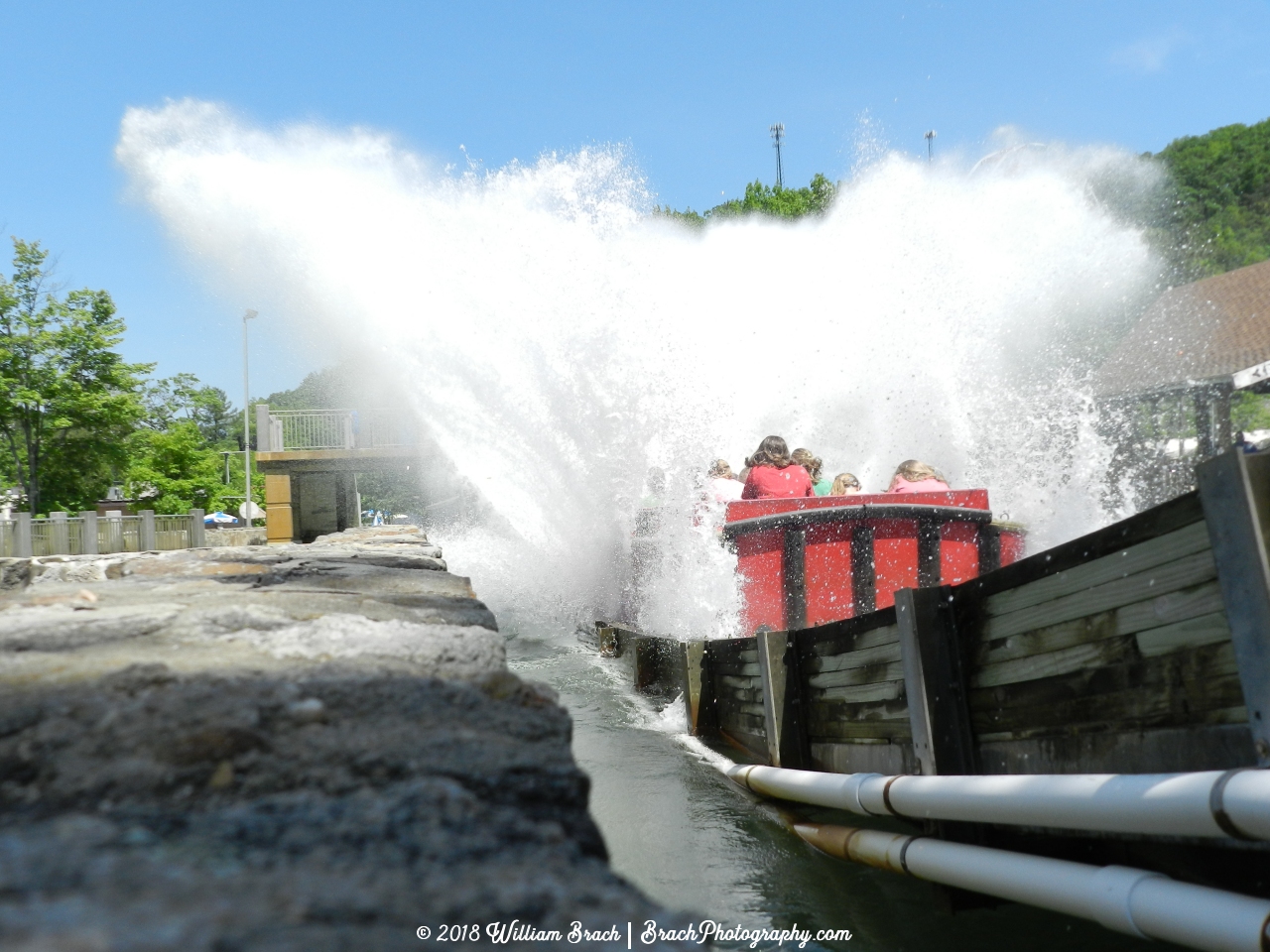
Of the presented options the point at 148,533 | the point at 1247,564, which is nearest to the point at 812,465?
the point at 1247,564

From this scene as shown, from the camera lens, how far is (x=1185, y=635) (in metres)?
2.72

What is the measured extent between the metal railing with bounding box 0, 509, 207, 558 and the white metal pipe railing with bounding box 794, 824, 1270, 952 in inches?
807

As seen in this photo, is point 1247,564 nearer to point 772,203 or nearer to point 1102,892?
point 1102,892

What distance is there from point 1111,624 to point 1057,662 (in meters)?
0.29

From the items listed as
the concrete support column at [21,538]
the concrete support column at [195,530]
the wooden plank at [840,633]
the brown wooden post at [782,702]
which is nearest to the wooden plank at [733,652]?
the brown wooden post at [782,702]

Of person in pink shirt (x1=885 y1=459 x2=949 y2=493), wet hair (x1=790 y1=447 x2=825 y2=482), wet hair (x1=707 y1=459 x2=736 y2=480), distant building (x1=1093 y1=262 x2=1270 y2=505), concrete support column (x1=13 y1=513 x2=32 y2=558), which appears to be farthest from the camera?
concrete support column (x1=13 y1=513 x2=32 y2=558)

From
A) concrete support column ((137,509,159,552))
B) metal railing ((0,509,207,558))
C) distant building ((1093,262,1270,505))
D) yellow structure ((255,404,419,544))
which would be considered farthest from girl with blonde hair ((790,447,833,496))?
concrete support column ((137,509,159,552))

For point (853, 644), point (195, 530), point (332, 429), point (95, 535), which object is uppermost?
point (332, 429)

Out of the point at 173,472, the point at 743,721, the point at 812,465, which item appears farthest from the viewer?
the point at 173,472

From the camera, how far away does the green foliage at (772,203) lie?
41562mm

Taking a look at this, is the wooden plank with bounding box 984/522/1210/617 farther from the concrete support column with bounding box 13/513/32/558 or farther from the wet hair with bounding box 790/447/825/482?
the concrete support column with bounding box 13/513/32/558

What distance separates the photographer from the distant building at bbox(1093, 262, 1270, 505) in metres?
17.1

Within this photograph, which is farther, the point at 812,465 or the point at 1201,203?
the point at 1201,203

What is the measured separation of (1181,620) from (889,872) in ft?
6.57
